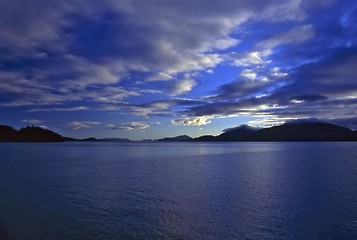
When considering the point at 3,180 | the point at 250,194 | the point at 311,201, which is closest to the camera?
the point at 311,201

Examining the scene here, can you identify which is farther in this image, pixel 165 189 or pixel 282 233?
pixel 165 189

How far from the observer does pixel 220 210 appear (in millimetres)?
25844

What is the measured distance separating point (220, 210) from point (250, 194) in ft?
28.6

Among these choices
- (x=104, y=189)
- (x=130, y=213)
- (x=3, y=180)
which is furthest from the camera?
(x=3, y=180)

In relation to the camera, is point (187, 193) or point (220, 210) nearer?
point (220, 210)

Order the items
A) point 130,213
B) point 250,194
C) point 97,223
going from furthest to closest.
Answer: point 250,194 < point 130,213 < point 97,223

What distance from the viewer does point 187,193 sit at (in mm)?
33500

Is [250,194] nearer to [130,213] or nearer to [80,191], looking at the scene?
[130,213]

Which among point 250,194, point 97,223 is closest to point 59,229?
point 97,223

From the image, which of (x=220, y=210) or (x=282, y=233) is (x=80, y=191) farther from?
(x=282, y=233)

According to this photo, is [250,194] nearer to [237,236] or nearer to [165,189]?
[165,189]

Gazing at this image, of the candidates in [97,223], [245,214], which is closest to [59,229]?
[97,223]

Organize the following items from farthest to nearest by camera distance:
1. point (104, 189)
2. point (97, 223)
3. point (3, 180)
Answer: point (3, 180)
point (104, 189)
point (97, 223)

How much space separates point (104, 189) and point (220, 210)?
16.5 metres
